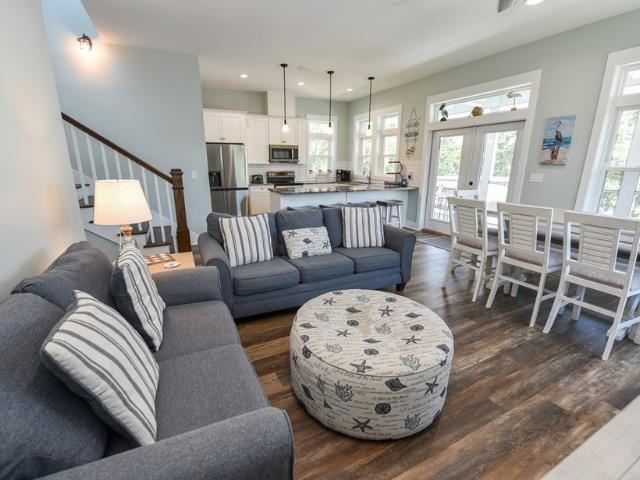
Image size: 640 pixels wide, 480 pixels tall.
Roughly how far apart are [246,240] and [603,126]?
13.3 feet

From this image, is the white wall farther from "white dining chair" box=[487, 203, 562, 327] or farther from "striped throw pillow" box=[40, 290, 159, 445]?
"white dining chair" box=[487, 203, 562, 327]

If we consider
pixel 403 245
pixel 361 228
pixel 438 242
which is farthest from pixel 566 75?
pixel 361 228

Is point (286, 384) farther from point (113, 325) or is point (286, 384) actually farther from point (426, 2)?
point (426, 2)

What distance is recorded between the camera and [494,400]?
68.4 inches

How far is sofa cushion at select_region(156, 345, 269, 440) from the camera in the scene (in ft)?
3.34

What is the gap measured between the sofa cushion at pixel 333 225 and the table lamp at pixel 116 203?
1.76 m

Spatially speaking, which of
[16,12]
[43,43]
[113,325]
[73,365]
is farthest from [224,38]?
[73,365]

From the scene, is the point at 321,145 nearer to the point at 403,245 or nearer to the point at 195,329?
the point at 403,245

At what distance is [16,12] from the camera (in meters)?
1.56

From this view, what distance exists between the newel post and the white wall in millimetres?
1110

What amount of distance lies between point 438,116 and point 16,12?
5.42m

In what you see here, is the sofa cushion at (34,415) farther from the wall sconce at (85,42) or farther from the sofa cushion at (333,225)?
the wall sconce at (85,42)

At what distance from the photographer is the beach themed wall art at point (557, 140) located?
3637 mm

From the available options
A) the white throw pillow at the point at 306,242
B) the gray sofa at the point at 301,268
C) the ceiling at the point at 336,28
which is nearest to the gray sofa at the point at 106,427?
the gray sofa at the point at 301,268
